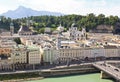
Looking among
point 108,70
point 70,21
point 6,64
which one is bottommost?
point 108,70

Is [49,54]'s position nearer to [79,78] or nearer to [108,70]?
[79,78]

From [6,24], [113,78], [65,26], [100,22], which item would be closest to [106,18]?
[100,22]

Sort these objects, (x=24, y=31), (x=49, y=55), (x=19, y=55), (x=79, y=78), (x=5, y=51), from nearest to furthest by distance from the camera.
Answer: (x=79, y=78) < (x=19, y=55) < (x=49, y=55) < (x=5, y=51) < (x=24, y=31)

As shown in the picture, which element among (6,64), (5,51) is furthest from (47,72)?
(5,51)

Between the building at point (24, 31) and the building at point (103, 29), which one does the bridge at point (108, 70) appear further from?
the building at point (103, 29)

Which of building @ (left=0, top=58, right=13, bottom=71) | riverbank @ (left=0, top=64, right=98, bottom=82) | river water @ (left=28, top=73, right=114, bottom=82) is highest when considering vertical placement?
building @ (left=0, top=58, right=13, bottom=71)

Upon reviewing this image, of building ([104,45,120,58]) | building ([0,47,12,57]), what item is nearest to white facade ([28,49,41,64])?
building ([0,47,12,57])

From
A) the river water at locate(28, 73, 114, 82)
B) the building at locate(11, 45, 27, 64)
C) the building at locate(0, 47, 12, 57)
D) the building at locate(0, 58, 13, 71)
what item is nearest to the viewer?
the river water at locate(28, 73, 114, 82)

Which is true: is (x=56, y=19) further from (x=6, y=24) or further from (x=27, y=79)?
(x=27, y=79)

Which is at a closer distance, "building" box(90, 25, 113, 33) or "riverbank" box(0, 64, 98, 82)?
"riverbank" box(0, 64, 98, 82)

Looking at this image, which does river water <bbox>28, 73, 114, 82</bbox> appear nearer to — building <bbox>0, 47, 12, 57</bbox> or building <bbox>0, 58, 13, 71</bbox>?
building <bbox>0, 58, 13, 71</bbox>

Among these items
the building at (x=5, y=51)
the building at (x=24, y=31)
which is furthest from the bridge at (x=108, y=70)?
the building at (x=24, y=31)
